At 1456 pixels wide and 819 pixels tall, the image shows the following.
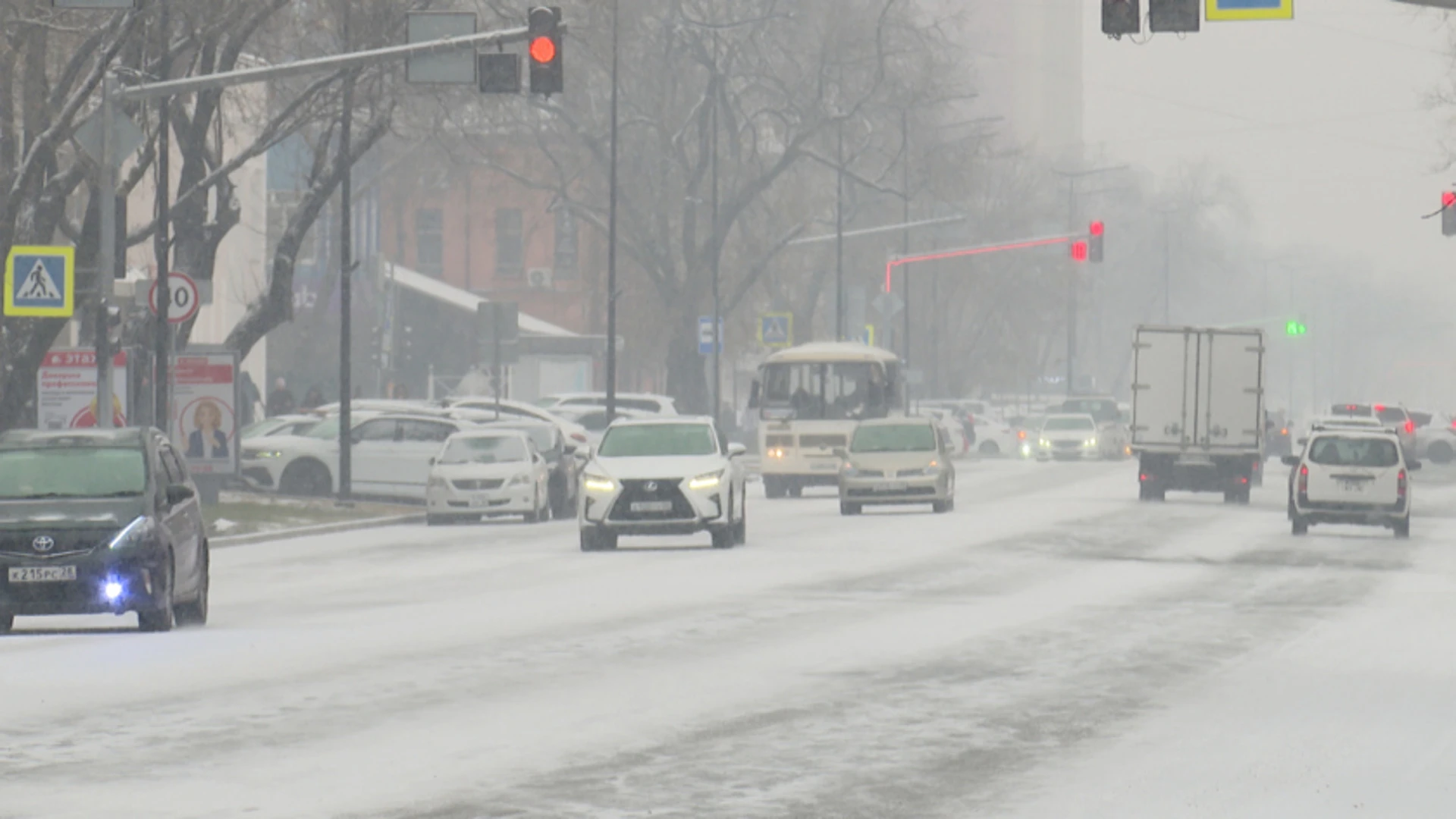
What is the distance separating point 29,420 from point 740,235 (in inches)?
1533

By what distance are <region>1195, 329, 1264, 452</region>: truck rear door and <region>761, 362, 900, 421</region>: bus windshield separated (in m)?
6.15

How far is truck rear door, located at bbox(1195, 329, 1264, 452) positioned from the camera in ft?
151

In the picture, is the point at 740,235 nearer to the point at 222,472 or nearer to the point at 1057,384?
the point at 222,472

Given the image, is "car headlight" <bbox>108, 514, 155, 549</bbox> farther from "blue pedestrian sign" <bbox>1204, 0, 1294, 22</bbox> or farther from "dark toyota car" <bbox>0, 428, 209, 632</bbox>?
"blue pedestrian sign" <bbox>1204, 0, 1294, 22</bbox>

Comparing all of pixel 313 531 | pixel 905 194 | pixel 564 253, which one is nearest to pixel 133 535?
pixel 313 531

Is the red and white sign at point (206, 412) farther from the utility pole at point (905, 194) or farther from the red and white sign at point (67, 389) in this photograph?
the utility pole at point (905, 194)

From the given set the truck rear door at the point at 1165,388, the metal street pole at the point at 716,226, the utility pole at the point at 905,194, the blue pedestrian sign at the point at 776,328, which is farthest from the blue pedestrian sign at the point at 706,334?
the truck rear door at the point at 1165,388

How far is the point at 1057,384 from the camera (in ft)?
541

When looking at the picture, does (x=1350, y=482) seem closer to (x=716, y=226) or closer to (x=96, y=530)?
(x=96, y=530)

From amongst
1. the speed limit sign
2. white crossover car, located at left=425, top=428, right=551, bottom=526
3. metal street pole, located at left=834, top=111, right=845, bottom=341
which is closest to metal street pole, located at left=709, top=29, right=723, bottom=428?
metal street pole, located at left=834, top=111, right=845, bottom=341

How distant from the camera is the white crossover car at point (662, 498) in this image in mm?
31781

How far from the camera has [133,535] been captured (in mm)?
19406

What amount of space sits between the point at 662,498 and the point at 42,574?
13.2m

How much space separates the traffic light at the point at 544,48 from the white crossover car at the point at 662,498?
648 cm
